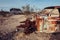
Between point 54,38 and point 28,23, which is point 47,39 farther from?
point 28,23

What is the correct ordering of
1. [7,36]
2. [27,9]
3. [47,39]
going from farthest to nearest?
[27,9], [7,36], [47,39]

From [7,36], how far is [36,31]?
180cm

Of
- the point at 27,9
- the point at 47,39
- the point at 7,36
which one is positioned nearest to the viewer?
the point at 47,39

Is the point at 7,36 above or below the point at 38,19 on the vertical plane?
below

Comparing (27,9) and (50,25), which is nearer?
(50,25)

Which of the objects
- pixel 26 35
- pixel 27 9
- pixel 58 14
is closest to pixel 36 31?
pixel 26 35

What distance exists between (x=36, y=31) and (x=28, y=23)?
114cm

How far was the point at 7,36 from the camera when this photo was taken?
1512cm

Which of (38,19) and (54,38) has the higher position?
(38,19)

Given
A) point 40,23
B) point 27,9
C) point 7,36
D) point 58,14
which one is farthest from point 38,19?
point 27,9

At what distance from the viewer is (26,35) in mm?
14711

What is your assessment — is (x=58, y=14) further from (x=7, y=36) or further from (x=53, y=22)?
(x=7, y=36)

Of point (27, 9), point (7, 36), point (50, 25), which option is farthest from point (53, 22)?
point (27, 9)

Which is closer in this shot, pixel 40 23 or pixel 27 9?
pixel 40 23
